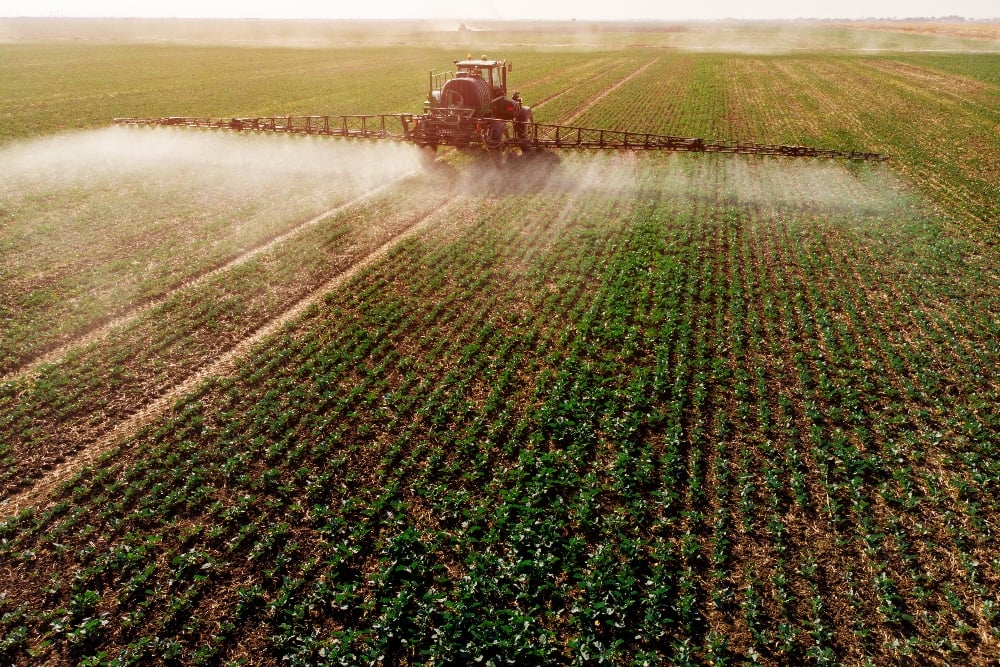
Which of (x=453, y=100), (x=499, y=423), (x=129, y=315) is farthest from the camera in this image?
(x=453, y=100)

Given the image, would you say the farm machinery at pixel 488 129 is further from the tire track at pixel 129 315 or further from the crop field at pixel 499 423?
the tire track at pixel 129 315

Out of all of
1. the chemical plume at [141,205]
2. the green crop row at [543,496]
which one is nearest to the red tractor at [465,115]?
the chemical plume at [141,205]

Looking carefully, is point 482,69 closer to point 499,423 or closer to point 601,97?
point 499,423

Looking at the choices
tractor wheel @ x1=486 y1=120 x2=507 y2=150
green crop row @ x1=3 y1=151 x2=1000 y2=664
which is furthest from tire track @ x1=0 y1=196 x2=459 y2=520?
tractor wheel @ x1=486 y1=120 x2=507 y2=150

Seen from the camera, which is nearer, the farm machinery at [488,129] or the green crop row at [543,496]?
the green crop row at [543,496]

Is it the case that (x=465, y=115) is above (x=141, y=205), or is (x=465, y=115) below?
above

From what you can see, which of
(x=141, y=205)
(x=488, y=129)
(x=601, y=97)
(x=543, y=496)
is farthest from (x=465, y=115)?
(x=601, y=97)
